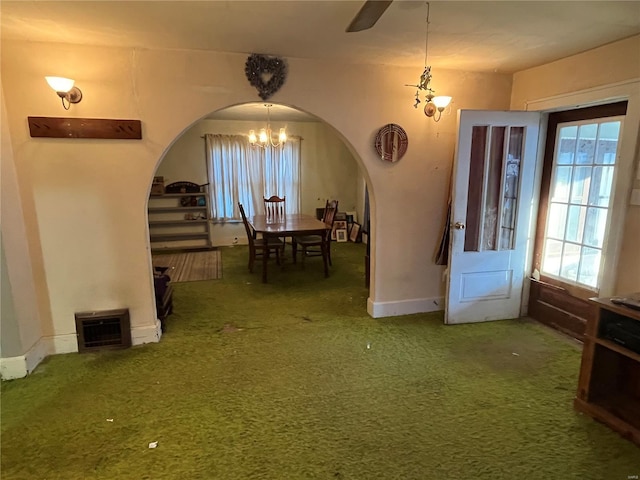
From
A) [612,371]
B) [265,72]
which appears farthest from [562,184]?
[265,72]

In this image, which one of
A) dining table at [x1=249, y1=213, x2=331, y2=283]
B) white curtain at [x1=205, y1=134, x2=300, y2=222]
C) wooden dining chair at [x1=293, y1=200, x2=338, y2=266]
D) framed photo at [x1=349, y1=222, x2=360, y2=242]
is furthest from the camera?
framed photo at [x1=349, y1=222, x2=360, y2=242]

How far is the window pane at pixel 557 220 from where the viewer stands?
321 centimetres

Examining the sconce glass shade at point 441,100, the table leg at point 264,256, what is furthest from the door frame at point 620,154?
the table leg at point 264,256

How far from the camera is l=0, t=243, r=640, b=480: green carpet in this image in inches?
70.5

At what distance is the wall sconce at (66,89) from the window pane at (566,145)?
3.85 meters

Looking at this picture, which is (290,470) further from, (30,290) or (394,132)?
(394,132)

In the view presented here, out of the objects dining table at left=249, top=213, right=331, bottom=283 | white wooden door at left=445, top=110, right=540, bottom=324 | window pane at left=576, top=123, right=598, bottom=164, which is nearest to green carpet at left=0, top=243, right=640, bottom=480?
white wooden door at left=445, top=110, right=540, bottom=324

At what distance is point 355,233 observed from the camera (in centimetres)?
718

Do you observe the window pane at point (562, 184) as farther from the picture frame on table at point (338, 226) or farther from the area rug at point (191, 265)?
the picture frame on table at point (338, 226)

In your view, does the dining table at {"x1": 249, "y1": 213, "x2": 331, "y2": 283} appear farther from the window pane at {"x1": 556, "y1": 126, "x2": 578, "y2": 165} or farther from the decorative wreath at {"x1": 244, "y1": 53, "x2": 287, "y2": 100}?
the window pane at {"x1": 556, "y1": 126, "x2": 578, "y2": 165}

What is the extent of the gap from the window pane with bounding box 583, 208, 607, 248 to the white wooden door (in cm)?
49

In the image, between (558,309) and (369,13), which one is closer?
(369,13)

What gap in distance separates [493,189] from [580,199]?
2.17 feet

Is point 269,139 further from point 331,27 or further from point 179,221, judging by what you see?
point 331,27
